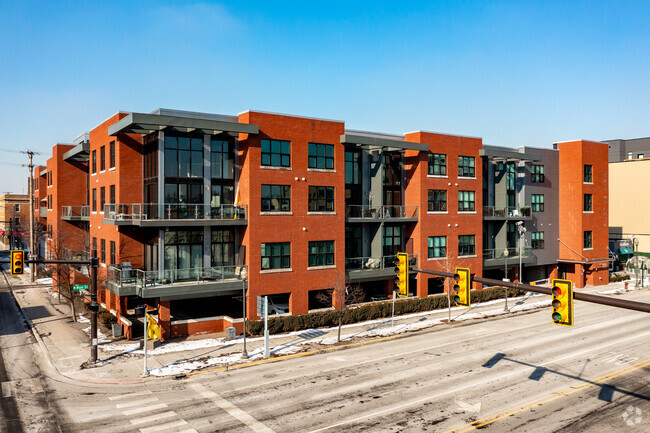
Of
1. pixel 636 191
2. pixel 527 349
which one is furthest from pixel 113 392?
pixel 636 191

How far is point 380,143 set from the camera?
3894 centimetres

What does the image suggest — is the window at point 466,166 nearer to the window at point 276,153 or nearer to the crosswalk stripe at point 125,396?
the window at point 276,153

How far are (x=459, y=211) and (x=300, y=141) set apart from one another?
18.1 meters

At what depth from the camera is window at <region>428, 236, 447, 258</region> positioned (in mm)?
43812

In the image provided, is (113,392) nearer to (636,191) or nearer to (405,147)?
(405,147)

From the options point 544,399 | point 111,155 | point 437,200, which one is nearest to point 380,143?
point 437,200

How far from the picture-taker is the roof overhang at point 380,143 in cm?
3728

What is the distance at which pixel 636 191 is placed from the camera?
78500 mm

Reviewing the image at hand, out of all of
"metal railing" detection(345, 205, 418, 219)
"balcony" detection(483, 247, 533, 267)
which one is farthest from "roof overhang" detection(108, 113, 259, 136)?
"balcony" detection(483, 247, 533, 267)

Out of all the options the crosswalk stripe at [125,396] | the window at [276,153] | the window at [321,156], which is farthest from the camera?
the window at [321,156]

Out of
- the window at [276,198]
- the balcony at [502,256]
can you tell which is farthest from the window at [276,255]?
the balcony at [502,256]

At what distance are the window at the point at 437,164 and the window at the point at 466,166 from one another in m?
1.97

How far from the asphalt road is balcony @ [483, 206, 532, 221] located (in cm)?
1898

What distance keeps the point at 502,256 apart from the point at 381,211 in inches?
611
